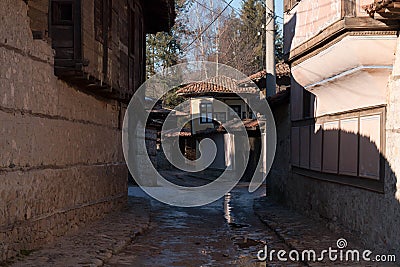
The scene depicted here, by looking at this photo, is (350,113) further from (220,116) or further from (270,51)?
(220,116)

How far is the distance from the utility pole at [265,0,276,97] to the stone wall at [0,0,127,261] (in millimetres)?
8223

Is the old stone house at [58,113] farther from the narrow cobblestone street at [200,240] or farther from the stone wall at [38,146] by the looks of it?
the narrow cobblestone street at [200,240]

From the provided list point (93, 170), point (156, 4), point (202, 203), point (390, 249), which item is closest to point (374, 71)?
point (390, 249)

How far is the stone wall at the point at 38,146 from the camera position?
321 inches

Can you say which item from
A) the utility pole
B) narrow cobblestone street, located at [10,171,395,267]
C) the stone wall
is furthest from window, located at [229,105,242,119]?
the stone wall

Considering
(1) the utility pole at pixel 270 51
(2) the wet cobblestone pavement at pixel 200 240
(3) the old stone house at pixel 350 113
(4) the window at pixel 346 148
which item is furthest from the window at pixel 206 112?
(3) the old stone house at pixel 350 113

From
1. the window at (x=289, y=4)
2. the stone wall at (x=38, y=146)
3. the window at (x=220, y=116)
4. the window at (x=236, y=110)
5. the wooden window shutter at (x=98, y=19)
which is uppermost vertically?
the window at (x=289, y=4)

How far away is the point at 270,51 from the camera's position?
19938 mm

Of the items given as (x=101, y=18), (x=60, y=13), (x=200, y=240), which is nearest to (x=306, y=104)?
(x=200, y=240)

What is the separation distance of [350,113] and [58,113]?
520 cm

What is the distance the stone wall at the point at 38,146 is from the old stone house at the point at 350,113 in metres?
4.80

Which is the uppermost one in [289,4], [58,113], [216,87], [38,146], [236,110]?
[216,87]

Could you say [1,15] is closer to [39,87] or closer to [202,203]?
[39,87]

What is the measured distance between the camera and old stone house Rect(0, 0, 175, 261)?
8312 mm
